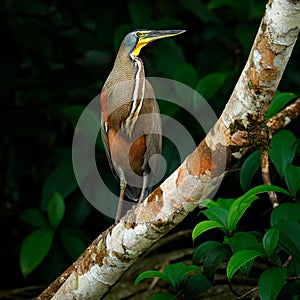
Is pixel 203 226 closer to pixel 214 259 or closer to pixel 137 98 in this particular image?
pixel 214 259

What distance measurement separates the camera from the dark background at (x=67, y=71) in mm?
3254

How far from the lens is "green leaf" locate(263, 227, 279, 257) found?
71.7 inches

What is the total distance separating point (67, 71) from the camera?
3865mm

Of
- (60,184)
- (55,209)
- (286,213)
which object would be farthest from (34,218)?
(286,213)

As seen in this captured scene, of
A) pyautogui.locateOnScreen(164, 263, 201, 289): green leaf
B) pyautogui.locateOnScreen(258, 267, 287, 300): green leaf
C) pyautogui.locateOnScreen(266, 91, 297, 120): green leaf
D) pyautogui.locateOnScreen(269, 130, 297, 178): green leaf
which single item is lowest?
pyautogui.locateOnScreen(164, 263, 201, 289): green leaf

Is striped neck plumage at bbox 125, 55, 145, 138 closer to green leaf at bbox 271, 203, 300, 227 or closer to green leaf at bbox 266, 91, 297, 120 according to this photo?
green leaf at bbox 266, 91, 297, 120

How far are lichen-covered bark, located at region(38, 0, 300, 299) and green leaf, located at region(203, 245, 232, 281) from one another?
239 millimetres

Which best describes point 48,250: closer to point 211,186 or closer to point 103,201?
point 103,201

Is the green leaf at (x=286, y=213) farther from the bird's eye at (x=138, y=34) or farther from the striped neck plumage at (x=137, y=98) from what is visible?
the bird's eye at (x=138, y=34)

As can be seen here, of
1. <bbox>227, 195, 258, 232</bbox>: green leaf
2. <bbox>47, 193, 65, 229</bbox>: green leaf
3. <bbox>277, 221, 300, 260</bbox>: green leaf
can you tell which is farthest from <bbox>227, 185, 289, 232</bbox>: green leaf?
<bbox>47, 193, 65, 229</bbox>: green leaf

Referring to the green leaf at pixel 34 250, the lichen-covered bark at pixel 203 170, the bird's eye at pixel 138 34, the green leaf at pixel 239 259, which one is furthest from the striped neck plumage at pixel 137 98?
the green leaf at pixel 34 250

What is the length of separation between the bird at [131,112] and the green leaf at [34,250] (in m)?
0.73

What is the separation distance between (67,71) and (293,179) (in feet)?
7.09

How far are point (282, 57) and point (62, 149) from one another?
7.06 feet
